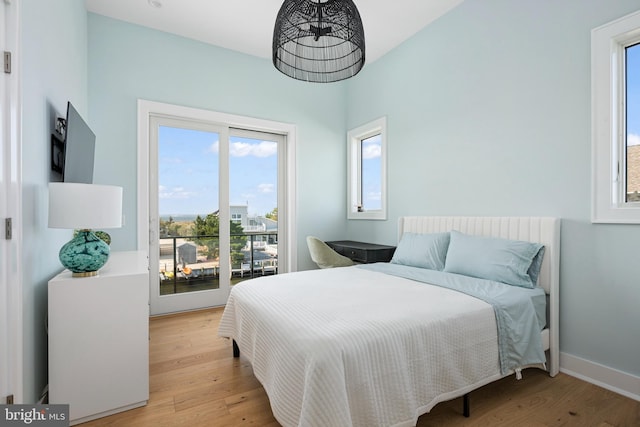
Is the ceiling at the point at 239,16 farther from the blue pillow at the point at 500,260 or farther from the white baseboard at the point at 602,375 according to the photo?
the white baseboard at the point at 602,375

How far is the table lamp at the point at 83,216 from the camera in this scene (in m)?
1.52

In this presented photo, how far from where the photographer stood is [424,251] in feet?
8.86

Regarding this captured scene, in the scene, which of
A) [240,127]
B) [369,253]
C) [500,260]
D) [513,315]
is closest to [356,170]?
[369,253]

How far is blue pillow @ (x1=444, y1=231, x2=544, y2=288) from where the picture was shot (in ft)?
6.77

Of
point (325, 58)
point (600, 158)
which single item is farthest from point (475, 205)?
point (325, 58)

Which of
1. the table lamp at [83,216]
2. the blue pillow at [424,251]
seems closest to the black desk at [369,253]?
the blue pillow at [424,251]

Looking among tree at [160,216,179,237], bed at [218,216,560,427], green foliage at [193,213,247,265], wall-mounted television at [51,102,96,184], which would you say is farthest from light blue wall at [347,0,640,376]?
wall-mounted television at [51,102,96,184]

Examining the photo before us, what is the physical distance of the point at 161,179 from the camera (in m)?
3.33

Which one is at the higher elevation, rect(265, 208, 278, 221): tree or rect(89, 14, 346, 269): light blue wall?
rect(89, 14, 346, 269): light blue wall

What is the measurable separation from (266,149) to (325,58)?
6.33ft

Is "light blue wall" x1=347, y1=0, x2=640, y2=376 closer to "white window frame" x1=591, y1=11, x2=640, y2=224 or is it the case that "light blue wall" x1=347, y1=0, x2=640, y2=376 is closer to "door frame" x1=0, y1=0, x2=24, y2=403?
"white window frame" x1=591, y1=11, x2=640, y2=224

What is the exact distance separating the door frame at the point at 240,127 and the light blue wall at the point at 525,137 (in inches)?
56.8

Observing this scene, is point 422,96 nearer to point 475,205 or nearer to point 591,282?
point 475,205

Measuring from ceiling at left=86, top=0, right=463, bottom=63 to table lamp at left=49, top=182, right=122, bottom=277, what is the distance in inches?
88.7
